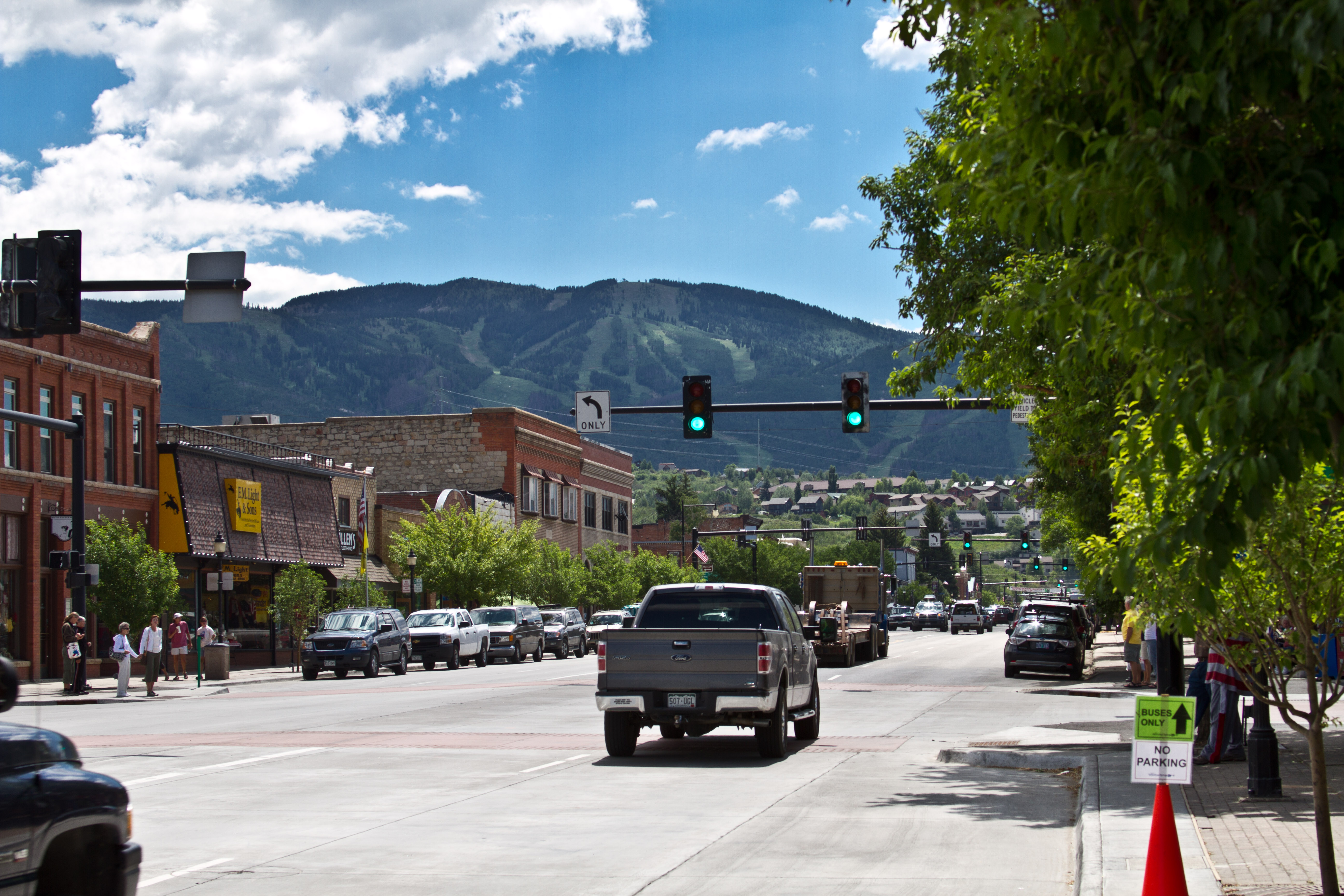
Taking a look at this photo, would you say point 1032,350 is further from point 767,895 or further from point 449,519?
point 449,519

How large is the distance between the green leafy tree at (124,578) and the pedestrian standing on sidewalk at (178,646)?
2102mm

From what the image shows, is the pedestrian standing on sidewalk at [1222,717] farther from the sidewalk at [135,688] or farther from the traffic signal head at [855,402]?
the sidewalk at [135,688]

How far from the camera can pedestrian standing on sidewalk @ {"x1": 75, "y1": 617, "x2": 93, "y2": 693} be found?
106 ft

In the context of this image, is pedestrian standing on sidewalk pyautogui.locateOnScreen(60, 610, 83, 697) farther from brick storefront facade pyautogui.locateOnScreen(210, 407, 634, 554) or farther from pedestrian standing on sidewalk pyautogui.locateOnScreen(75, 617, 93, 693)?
brick storefront facade pyautogui.locateOnScreen(210, 407, 634, 554)

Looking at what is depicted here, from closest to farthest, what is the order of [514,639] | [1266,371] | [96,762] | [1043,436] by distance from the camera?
[1266,371]
[96,762]
[1043,436]
[514,639]

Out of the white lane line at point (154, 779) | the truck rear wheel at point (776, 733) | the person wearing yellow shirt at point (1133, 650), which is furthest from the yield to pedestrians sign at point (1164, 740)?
the person wearing yellow shirt at point (1133, 650)

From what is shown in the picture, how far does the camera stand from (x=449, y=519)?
58719 mm

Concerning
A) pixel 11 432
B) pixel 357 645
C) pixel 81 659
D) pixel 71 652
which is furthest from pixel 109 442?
pixel 71 652

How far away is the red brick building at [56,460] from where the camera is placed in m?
38.6

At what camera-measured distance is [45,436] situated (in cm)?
4022

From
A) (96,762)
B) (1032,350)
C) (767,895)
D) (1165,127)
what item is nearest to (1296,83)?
(1165,127)

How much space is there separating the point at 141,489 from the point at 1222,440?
142 ft

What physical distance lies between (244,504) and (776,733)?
35.5 metres

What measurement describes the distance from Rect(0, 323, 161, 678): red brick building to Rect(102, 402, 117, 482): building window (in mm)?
33
